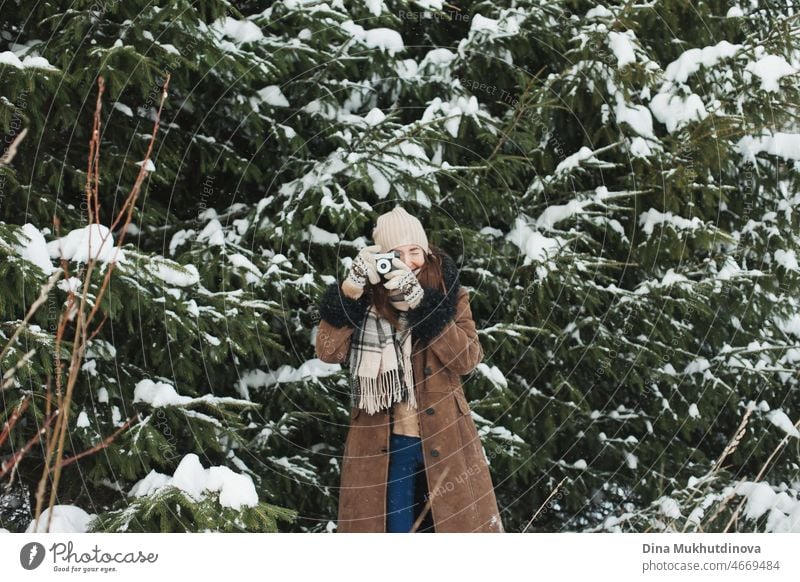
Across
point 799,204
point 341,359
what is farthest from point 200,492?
point 799,204

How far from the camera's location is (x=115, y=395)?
3.14 meters

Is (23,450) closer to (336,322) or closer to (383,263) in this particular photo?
(336,322)

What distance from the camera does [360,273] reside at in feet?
8.00

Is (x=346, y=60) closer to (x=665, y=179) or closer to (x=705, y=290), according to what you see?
(x=665, y=179)

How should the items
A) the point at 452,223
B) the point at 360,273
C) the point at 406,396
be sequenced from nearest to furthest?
1. the point at 360,273
2. the point at 406,396
3. the point at 452,223

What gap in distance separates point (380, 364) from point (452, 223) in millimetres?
1190

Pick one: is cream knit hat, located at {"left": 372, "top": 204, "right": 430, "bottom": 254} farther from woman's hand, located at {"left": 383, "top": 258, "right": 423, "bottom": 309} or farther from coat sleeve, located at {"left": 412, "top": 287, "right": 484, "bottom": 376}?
coat sleeve, located at {"left": 412, "top": 287, "right": 484, "bottom": 376}

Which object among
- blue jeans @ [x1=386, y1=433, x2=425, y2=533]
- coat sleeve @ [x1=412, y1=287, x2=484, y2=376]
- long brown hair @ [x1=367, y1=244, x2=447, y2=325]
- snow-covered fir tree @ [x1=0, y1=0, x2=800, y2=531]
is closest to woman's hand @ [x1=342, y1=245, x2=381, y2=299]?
long brown hair @ [x1=367, y1=244, x2=447, y2=325]

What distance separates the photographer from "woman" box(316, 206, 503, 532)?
8.20ft

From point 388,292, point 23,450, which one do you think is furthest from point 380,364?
point 23,450

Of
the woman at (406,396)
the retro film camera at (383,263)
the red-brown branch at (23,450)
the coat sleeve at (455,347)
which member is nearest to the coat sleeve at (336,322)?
the woman at (406,396)

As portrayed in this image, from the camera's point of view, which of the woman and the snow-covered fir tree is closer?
the woman

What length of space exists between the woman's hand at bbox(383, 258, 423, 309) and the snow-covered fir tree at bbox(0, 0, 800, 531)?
79cm

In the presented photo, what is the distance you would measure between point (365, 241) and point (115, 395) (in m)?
1.13
